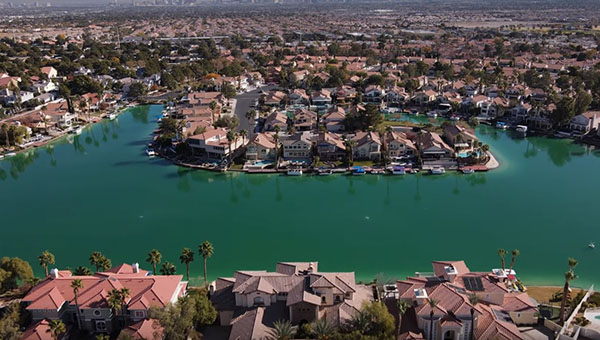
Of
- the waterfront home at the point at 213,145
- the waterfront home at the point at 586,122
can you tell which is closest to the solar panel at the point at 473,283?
the waterfront home at the point at 213,145

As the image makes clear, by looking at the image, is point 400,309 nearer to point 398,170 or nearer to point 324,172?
point 324,172

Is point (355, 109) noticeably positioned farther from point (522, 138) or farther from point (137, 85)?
point (137, 85)

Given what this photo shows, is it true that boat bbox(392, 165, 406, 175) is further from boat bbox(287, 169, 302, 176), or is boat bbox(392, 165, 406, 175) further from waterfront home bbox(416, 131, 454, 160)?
boat bbox(287, 169, 302, 176)

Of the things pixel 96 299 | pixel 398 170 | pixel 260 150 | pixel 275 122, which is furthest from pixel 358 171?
pixel 96 299

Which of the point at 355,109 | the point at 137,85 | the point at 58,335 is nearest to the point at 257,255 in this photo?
the point at 58,335

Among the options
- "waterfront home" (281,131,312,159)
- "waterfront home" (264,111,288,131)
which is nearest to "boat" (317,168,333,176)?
"waterfront home" (281,131,312,159)

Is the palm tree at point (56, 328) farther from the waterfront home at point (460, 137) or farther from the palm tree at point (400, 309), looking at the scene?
the waterfront home at point (460, 137)
